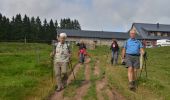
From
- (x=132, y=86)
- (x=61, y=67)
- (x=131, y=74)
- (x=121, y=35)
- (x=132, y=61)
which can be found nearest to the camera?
(x=132, y=86)

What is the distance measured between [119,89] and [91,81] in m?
2.83

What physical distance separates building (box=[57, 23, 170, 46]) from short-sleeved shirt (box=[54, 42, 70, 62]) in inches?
3378

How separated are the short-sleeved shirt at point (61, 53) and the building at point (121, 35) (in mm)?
85811

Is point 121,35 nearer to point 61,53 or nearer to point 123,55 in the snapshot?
point 123,55

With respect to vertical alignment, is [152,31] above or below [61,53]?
above

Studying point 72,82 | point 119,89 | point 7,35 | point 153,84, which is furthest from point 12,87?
point 7,35

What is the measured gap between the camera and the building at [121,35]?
105062mm

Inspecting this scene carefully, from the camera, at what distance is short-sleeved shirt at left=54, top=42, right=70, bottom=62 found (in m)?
17.0

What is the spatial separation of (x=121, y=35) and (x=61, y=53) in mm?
91692

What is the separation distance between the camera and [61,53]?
55.7 feet

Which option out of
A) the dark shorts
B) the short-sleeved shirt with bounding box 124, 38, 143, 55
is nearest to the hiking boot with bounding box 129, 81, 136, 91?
the dark shorts

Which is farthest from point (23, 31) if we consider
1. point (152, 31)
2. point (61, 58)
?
point (61, 58)

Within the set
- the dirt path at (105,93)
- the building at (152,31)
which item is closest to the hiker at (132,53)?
the dirt path at (105,93)

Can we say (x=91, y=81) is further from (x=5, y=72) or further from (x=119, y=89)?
(x=5, y=72)
